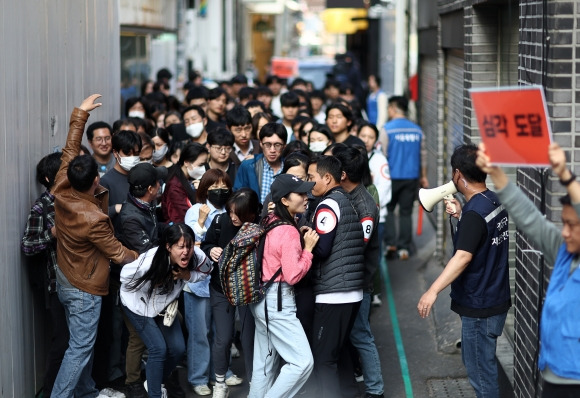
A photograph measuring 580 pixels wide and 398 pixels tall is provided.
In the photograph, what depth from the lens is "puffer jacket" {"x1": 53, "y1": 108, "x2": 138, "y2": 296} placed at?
6.73 meters

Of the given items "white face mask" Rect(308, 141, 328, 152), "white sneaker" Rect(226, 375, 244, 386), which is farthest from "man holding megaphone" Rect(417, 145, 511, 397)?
"white face mask" Rect(308, 141, 328, 152)

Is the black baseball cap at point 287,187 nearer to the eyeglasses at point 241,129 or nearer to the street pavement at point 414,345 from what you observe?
the street pavement at point 414,345

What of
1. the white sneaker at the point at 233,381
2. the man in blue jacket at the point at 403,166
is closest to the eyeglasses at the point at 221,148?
the white sneaker at the point at 233,381

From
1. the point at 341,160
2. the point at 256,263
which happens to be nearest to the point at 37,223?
the point at 256,263

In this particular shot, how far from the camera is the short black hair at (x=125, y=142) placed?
318 inches

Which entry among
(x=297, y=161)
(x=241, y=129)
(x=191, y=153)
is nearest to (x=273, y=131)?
(x=191, y=153)

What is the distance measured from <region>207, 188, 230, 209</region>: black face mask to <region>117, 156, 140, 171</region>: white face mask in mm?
902

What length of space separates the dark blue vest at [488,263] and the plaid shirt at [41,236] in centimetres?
292

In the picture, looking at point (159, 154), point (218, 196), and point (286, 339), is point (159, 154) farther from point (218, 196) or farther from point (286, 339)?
point (286, 339)

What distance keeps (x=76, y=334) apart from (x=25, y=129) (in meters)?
1.53

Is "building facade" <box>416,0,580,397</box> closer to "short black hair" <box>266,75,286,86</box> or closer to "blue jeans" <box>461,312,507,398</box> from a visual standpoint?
"blue jeans" <box>461,312,507,398</box>

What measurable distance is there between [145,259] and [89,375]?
1187 millimetres

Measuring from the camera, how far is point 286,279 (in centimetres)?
643

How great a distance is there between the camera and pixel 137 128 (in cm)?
967
